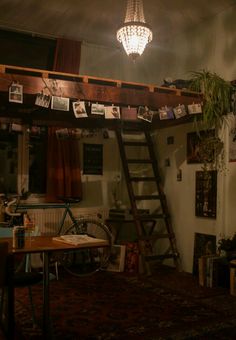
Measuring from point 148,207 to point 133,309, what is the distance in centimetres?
257

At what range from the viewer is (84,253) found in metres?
A: 5.19

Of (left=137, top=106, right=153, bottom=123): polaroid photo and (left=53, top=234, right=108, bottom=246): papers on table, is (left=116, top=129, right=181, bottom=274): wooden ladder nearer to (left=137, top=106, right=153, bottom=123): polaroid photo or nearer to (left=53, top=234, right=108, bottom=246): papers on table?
(left=137, top=106, right=153, bottom=123): polaroid photo

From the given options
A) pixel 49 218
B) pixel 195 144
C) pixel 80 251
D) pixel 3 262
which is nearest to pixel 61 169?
pixel 49 218

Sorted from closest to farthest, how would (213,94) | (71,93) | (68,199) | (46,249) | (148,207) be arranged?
(46,249)
(71,93)
(213,94)
(68,199)
(148,207)

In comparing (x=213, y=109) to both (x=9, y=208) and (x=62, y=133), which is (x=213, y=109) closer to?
(x=62, y=133)

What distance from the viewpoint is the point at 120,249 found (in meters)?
5.05

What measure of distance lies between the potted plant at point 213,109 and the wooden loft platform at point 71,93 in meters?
0.13

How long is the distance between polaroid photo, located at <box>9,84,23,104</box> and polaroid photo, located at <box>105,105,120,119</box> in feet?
2.77

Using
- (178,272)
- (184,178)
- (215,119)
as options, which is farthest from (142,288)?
(215,119)

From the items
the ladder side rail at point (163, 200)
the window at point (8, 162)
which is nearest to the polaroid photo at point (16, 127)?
the window at point (8, 162)

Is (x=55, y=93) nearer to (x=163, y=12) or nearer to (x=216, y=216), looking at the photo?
(x=163, y=12)

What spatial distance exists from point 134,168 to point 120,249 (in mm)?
1444

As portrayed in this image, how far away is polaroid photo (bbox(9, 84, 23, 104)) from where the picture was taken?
11.0 ft

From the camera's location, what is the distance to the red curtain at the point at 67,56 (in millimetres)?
5340
